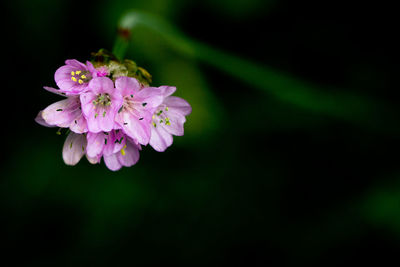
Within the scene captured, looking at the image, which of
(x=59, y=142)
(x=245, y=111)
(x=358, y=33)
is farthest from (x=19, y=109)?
(x=358, y=33)

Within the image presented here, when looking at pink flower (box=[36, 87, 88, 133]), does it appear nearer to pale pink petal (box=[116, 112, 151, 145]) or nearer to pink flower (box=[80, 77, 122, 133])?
pink flower (box=[80, 77, 122, 133])

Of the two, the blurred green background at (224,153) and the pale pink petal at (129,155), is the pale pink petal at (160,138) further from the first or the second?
the blurred green background at (224,153)

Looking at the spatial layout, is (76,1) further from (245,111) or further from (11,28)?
(245,111)

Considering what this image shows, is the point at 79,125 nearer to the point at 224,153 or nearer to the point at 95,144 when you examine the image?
the point at 95,144

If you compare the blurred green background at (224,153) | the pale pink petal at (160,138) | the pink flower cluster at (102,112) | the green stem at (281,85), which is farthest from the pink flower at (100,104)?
the blurred green background at (224,153)

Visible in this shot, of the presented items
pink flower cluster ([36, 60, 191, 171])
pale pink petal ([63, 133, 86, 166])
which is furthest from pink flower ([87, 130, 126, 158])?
pale pink petal ([63, 133, 86, 166])

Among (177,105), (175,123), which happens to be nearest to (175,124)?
(175,123)

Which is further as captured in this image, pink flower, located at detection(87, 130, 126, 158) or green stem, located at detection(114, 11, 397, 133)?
green stem, located at detection(114, 11, 397, 133)
